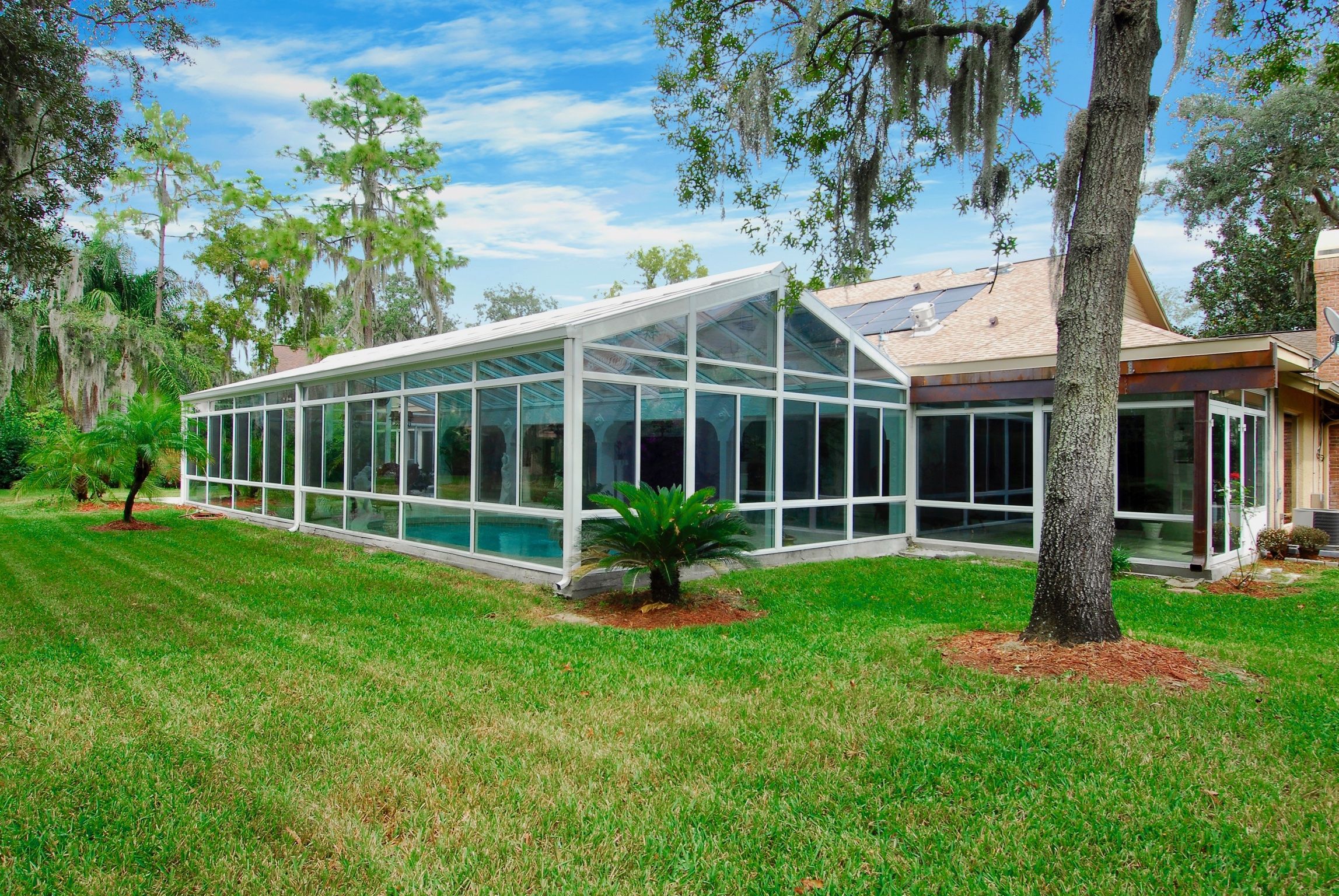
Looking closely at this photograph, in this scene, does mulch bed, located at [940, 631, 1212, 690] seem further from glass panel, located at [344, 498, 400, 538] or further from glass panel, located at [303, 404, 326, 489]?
glass panel, located at [303, 404, 326, 489]

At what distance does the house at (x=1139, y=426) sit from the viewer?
370 inches

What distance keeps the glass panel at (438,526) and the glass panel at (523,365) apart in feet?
5.65

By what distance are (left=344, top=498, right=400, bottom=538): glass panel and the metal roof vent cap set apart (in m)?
9.26

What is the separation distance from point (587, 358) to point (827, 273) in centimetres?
256

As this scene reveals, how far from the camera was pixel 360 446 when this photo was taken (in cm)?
1142

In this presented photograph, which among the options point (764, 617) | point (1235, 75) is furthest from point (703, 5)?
point (1235, 75)

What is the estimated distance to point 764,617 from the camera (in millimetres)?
6934

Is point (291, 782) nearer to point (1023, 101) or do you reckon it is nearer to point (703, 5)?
point (703, 5)

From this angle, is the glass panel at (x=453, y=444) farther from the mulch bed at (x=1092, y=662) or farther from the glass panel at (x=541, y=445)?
the mulch bed at (x=1092, y=662)

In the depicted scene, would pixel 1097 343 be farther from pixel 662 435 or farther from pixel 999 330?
pixel 999 330

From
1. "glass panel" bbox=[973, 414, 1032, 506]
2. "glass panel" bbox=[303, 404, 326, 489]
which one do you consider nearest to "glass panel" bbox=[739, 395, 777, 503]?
"glass panel" bbox=[973, 414, 1032, 506]

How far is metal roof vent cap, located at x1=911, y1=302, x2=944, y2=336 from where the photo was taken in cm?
1406

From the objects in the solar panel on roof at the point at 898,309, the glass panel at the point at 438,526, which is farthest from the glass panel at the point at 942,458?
the glass panel at the point at 438,526

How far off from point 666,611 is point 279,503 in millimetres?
9380
